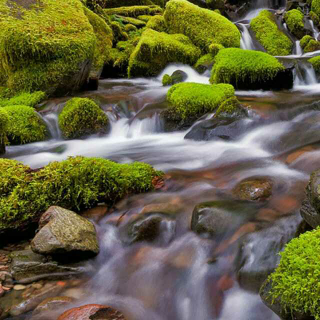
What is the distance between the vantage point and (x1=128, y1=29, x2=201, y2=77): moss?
10859mm

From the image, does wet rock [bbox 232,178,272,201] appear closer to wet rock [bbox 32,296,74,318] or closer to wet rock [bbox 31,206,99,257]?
wet rock [bbox 31,206,99,257]

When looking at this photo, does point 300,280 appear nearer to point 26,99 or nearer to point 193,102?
point 193,102

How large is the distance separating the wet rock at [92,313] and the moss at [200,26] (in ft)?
35.2

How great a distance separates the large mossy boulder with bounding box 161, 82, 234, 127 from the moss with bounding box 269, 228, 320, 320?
469cm

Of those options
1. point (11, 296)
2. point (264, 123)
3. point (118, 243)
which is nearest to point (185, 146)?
point (264, 123)

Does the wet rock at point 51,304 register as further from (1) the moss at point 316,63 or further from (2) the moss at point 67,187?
(1) the moss at point 316,63

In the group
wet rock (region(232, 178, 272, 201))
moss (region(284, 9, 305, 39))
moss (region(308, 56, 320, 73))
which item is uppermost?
moss (region(284, 9, 305, 39))

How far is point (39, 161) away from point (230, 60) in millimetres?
5296

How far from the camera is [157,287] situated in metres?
2.75

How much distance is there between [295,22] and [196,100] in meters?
10.6

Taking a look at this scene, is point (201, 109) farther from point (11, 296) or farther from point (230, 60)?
point (11, 296)

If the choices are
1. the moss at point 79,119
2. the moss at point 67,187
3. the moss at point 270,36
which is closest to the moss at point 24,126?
the moss at point 79,119

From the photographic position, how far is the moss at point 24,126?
245 inches

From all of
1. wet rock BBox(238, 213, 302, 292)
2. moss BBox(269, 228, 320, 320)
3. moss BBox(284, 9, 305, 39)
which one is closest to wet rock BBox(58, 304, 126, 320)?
wet rock BBox(238, 213, 302, 292)
